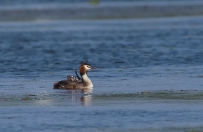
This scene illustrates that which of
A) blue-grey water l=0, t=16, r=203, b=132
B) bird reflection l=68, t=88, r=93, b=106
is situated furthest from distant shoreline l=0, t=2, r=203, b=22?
bird reflection l=68, t=88, r=93, b=106

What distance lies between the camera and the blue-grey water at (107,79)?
50.4ft

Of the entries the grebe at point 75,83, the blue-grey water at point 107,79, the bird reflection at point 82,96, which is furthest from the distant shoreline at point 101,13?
the bird reflection at point 82,96

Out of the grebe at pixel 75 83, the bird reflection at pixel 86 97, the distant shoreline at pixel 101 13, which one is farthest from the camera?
the distant shoreline at pixel 101 13

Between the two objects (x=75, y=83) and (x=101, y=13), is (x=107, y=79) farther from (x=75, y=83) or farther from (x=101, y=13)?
(x=101, y=13)

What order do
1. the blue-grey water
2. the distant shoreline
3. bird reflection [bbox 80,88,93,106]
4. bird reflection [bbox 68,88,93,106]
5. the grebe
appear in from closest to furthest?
the blue-grey water
bird reflection [bbox 80,88,93,106]
bird reflection [bbox 68,88,93,106]
the grebe
the distant shoreline

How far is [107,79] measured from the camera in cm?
2238

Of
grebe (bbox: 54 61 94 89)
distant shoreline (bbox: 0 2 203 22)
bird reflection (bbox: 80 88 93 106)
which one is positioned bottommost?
bird reflection (bbox: 80 88 93 106)

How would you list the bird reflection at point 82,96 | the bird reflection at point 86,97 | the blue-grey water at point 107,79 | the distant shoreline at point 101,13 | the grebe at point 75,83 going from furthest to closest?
the distant shoreline at point 101,13 < the grebe at point 75,83 < the bird reflection at point 82,96 < the bird reflection at point 86,97 < the blue-grey water at point 107,79

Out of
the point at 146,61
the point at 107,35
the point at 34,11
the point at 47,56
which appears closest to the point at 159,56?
the point at 146,61

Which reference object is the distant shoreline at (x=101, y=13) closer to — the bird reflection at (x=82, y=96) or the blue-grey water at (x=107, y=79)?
the blue-grey water at (x=107, y=79)

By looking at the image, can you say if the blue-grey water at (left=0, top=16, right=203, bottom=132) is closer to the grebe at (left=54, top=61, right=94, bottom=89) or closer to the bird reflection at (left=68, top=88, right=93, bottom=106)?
the bird reflection at (left=68, top=88, right=93, bottom=106)

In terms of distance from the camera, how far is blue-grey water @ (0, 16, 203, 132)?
50.4 feet

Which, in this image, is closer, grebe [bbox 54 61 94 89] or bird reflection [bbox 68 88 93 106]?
bird reflection [bbox 68 88 93 106]

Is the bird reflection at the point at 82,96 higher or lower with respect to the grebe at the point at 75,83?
lower
